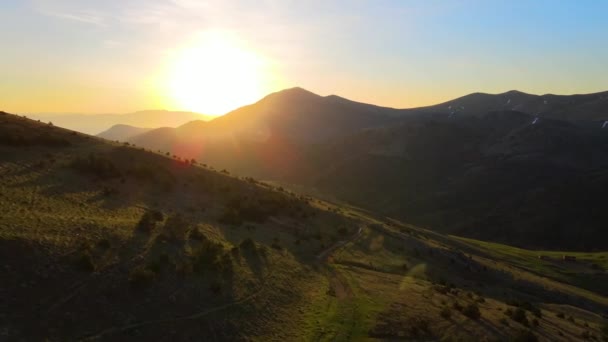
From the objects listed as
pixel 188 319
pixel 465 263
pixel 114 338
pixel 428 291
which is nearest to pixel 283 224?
pixel 428 291

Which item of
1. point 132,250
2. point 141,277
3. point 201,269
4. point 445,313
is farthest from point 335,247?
point 141,277

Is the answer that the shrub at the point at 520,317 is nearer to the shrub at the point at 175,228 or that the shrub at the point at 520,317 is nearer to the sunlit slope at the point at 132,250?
the sunlit slope at the point at 132,250

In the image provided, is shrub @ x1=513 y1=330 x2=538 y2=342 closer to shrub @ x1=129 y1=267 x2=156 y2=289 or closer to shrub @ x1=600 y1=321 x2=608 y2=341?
shrub @ x1=600 y1=321 x2=608 y2=341

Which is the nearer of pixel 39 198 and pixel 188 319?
pixel 188 319

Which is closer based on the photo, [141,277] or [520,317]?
[141,277]

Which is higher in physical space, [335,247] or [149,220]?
[149,220]

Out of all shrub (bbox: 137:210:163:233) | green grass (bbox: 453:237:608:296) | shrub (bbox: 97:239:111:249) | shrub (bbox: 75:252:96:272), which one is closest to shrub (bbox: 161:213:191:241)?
shrub (bbox: 137:210:163:233)

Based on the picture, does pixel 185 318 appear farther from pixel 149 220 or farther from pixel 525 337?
pixel 525 337

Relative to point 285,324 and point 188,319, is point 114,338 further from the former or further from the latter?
point 285,324

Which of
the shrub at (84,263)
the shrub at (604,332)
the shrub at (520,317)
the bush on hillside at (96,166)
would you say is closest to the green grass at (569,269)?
the shrub at (604,332)
